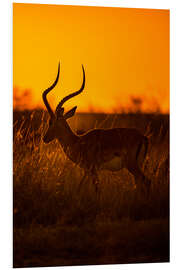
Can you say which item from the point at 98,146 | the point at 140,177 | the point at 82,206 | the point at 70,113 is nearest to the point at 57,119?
the point at 70,113

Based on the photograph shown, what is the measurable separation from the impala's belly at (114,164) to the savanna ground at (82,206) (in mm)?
56

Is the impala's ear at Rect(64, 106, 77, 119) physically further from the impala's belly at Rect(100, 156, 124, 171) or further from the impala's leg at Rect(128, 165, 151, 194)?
the impala's leg at Rect(128, 165, 151, 194)

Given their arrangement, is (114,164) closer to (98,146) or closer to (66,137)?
(98,146)

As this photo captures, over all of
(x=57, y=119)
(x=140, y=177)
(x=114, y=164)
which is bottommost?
(x=140, y=177)

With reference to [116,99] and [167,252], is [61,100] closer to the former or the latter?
[116,99]

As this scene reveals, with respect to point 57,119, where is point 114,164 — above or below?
below

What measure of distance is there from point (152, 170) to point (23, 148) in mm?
1264

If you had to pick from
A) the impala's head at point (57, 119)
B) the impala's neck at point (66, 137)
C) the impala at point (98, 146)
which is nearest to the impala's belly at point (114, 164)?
the impala at point (98, 146)

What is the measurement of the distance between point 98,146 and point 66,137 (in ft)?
1.08

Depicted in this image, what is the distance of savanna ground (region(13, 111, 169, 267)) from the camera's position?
5.15 meters

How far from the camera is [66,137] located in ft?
17.3

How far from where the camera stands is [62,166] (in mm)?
5227

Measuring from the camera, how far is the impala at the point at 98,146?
523 centimetres

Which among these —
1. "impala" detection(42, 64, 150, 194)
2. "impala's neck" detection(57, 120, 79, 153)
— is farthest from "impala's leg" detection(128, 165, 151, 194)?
"impala's neck" detection(57, 120, 79, 153)
